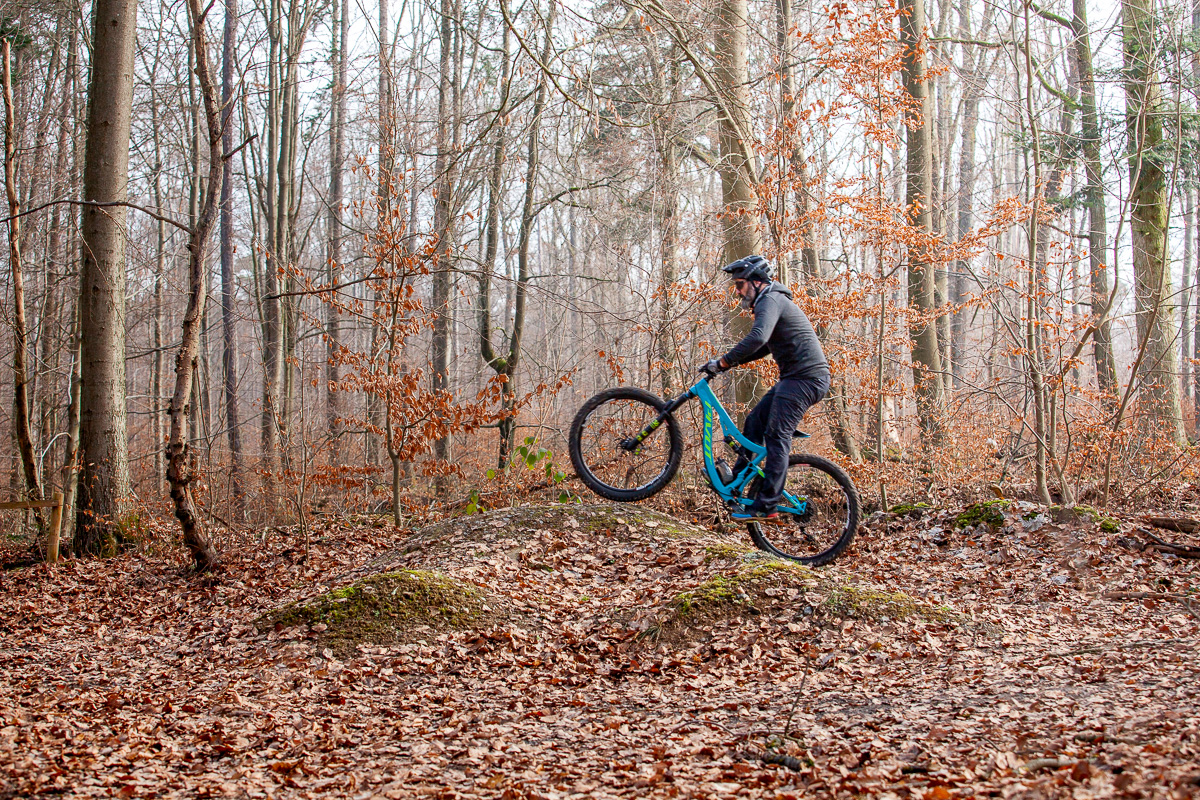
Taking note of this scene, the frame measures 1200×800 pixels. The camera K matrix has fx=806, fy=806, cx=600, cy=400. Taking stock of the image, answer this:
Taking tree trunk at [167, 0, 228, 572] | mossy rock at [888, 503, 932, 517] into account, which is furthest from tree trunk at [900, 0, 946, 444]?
tree trunk at [167, 0, 228, 572]

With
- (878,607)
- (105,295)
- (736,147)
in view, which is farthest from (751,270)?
(105,295)

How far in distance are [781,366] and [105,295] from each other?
314 inches

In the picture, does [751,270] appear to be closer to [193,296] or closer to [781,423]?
[781,423]

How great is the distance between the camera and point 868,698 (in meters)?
4.17

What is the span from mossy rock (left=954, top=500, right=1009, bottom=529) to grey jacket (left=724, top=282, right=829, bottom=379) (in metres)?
3.03

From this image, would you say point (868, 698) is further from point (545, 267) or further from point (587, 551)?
point (545, 267)

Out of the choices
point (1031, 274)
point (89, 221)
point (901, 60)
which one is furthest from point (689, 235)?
point (89, 221)

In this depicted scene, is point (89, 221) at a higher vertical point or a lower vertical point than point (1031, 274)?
higher

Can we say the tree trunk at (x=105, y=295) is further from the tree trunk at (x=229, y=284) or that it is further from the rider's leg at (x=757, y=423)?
the rider's leg at (x=757, y=423)

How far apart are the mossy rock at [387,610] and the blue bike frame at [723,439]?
180 centimetres

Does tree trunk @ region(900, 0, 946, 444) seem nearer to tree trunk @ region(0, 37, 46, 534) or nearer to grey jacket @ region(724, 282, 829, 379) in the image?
grey jacket @ region(724, 282, 829, 379)

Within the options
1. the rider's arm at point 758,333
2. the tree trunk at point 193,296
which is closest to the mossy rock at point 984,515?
the rider's arm at point 758,333

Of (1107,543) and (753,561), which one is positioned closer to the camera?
(753,561)

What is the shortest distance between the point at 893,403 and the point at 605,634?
23.1 ft
